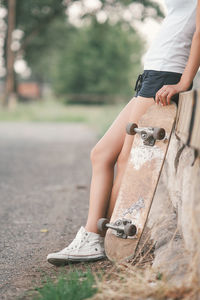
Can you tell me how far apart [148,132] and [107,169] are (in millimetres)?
418

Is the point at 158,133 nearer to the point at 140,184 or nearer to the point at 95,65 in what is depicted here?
the point at 140,184

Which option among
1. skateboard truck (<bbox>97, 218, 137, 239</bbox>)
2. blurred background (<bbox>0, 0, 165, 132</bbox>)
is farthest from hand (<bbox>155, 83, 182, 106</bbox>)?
blurred background (<bbox>0, 0, 165, 132</bbox>)

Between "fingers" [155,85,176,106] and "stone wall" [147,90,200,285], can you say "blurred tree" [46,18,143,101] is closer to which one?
"stone wall" [147,90,200,285]

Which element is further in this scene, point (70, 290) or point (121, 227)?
point (121, 227)

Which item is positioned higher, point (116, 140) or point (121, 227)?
point (116, 140)

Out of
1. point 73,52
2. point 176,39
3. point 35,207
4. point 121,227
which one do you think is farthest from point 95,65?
point 121,227

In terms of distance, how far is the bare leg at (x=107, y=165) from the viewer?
2.87 metres

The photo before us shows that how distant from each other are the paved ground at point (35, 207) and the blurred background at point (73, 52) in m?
5.36

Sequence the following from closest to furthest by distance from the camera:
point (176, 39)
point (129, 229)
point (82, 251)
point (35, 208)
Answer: point (129, 229), point (176, 39), point (82, 251), point (35, 208)

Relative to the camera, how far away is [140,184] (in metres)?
2.68

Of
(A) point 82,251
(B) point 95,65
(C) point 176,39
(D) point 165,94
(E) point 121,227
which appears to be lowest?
(B) point 95,65

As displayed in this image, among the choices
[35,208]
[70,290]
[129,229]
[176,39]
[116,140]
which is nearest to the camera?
[70,290]

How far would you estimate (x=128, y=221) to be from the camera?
8.63 feet

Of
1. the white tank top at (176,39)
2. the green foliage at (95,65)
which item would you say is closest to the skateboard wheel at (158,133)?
the white tank top at (176,39)
